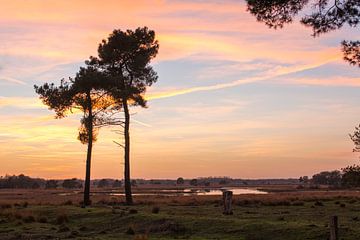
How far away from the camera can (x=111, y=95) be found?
148ft

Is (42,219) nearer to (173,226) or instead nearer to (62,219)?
(62,219)

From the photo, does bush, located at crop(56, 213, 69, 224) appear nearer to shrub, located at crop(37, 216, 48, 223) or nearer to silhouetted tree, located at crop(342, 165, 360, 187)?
shrub, located at crop(37, 216, 48, 223)

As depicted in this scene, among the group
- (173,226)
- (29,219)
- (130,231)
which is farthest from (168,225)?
(29,219)

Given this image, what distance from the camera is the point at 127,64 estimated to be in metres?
46.1

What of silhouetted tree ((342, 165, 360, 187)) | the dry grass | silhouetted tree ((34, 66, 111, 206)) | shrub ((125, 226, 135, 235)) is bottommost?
shrub ((125, 226, 135, 235))

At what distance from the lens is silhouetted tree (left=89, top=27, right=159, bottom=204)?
44.8 m

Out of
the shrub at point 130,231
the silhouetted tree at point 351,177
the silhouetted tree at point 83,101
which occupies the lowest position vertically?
the shrub at point 130,231

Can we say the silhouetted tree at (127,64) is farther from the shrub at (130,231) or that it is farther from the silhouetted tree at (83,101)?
the shrub at (130,231)

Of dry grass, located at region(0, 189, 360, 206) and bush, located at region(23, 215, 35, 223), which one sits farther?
dry grass, located at region(0, 189, 360, 206)

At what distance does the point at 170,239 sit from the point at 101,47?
2733 cm

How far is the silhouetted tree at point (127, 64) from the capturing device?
147ft

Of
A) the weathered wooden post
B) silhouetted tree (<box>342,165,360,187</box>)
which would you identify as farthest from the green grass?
silhouetted tree (<box>342,165,360,187</box>)

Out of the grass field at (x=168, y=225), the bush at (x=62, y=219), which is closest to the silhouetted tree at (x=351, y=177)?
the grass field at (x=168, y=225)

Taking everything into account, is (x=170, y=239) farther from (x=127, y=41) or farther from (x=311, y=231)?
(x=127, y=41)
